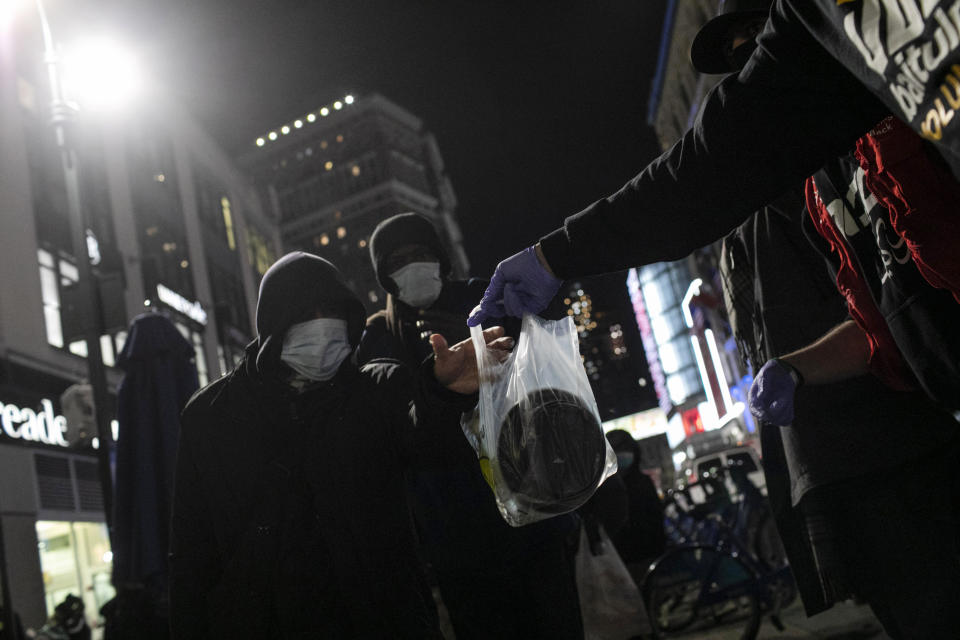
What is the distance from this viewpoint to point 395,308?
3.74 metres

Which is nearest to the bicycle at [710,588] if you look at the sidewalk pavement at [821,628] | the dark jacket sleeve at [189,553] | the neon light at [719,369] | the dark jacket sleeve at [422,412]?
the sidewalk pavement at [821,628]

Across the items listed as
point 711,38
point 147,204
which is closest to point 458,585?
point 711,38

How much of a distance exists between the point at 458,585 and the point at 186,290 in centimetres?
2951

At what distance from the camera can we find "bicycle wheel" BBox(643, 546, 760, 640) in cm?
714

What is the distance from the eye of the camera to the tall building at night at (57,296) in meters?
14.5

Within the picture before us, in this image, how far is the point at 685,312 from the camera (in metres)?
67.6

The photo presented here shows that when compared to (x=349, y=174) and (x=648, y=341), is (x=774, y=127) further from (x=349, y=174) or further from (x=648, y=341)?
(x=349, y=174)

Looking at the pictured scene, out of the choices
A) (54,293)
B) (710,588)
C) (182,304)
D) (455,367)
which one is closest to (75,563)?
(54,293)

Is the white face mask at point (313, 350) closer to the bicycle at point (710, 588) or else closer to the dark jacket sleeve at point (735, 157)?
the dark jacket sleeve at point (735, 157)

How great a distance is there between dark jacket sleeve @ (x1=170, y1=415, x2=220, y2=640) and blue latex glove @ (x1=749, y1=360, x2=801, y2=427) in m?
1.86

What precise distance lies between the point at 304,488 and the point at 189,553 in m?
Answer: 0.44

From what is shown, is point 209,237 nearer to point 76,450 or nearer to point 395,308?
point 76,450

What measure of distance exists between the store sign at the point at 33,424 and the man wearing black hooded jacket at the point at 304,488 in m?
13.5

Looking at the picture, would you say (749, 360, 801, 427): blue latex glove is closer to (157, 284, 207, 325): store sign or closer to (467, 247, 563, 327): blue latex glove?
(467, 247, 563, 327): blue latex glove
